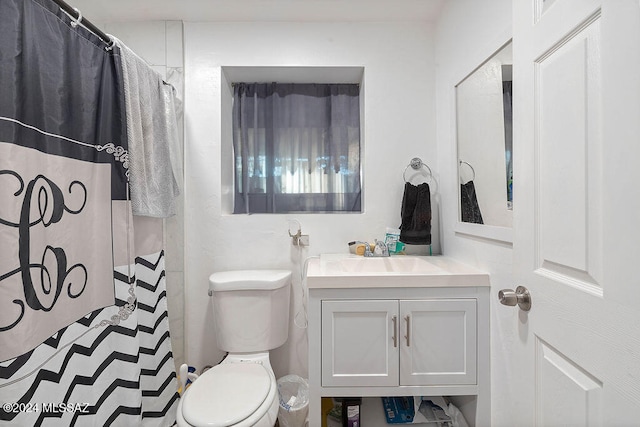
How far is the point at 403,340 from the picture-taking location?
121 cm

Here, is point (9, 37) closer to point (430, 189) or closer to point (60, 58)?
point (60, 58)

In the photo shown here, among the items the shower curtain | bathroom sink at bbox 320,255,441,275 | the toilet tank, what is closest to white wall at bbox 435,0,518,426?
bathroom sink at bbox 320,255,441,275

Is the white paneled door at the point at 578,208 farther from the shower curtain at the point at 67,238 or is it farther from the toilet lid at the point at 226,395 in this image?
the shower curtain at the point at 67,238

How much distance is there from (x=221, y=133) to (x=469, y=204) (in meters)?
1.46

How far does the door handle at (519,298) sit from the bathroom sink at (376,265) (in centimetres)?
47

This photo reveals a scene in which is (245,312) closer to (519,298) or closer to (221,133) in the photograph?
(221,133)

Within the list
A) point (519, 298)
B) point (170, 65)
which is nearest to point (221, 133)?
point (170, 65)

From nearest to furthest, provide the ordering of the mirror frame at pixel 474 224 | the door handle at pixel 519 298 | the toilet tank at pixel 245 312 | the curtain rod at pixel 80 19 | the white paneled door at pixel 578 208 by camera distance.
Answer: the white paneled door at pixel 578 208 < the door handle at pixel 519 298 < the curtain rod at pixel 80 19 < the mirror frame at pixel 474 224 < the toilet tank at pixel 245 312

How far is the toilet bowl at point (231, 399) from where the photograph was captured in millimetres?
1066

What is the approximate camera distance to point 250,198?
1.96m

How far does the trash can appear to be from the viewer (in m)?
1.43

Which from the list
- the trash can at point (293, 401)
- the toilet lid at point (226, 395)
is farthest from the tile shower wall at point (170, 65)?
the trash can at point (293, 401)

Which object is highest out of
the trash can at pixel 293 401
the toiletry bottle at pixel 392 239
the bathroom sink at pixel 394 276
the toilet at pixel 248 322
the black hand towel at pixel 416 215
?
the black hand towel at pixel 416 215

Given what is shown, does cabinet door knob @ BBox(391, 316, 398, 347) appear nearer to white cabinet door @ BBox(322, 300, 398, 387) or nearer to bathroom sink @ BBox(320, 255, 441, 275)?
white cabinet door @ BBox(322, 300, 398, 387)
